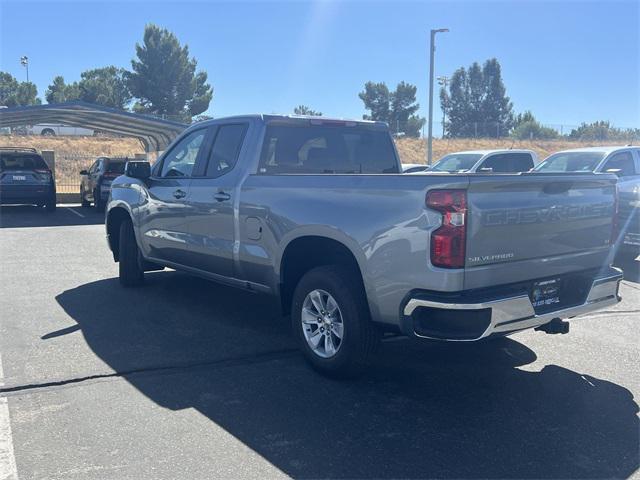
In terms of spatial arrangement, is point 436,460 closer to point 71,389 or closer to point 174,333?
point 71,389

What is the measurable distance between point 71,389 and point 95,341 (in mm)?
1128

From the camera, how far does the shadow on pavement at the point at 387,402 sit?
349 cm

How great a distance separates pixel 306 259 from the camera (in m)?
5.19

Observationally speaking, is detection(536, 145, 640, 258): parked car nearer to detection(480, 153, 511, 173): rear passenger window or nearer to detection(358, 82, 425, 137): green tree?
detection(480, 153, 511, 173): rear passenger window

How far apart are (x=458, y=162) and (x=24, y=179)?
37.8 feet

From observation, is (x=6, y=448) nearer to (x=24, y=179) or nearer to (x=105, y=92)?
(x=24, y=179)

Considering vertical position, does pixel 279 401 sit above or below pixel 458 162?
below

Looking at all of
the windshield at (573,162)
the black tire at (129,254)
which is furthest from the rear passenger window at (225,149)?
the windshield at (573,162)

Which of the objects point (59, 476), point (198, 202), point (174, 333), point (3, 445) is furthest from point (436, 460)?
point (198, 202)

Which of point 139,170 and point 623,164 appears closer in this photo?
point 139,170

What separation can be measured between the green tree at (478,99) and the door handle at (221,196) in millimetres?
75822

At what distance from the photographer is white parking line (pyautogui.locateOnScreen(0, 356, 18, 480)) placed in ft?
10.9

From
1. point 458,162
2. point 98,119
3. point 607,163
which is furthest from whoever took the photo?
point 98,119

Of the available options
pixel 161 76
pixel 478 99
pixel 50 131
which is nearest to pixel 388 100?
pixel 478 99
